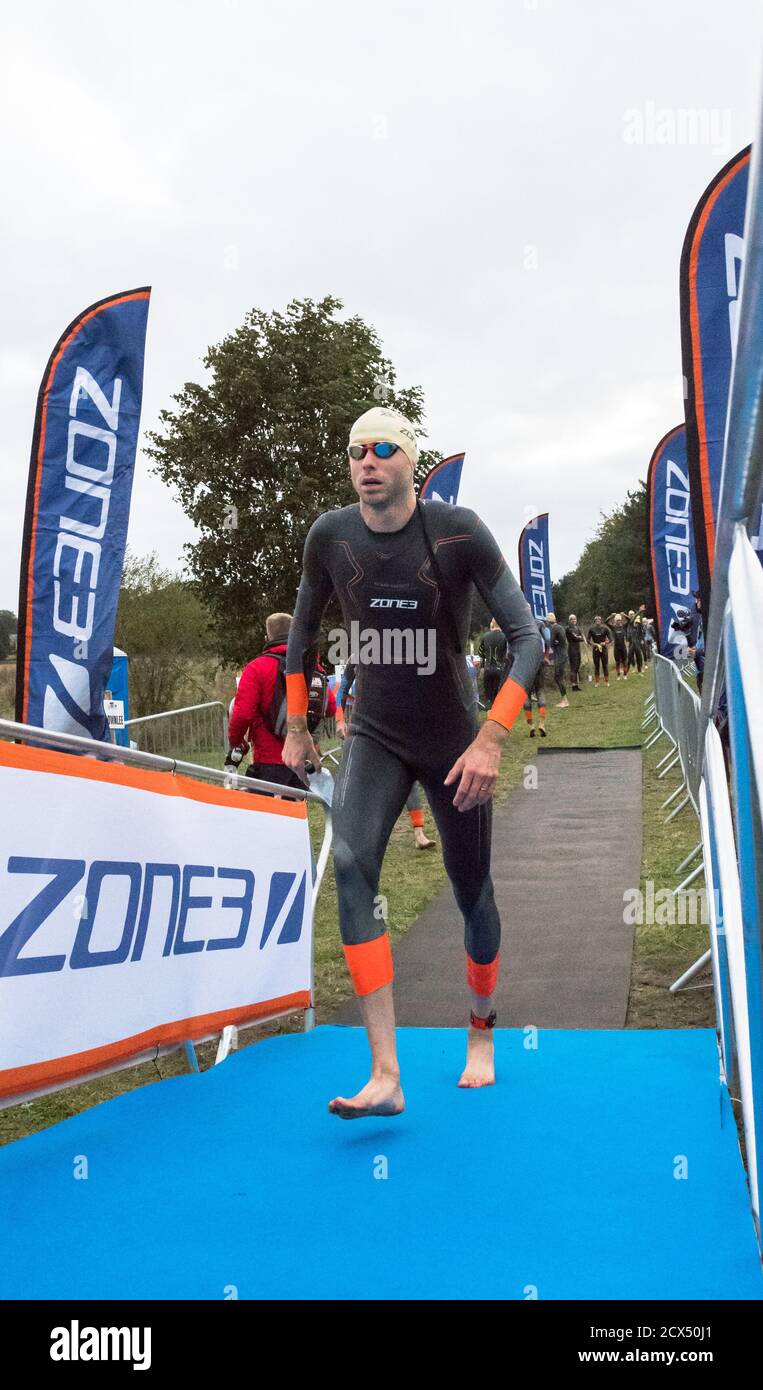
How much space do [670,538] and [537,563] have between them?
12.7 metres

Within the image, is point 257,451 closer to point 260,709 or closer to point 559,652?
point 559,652

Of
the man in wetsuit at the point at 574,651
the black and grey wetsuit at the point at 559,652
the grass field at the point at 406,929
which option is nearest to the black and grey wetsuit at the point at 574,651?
the man in wetsuit at the point at 574,651

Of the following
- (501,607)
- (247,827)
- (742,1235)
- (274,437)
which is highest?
(274,437)

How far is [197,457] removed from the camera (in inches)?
1451

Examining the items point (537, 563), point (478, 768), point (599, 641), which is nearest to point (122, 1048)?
point (478, 768)

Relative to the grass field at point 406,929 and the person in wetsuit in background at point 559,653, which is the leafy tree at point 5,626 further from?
the grass field at point 406,929

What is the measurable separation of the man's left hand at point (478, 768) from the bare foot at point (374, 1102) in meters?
0.79

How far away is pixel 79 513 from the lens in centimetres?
631

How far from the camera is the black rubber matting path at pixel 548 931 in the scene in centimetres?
558

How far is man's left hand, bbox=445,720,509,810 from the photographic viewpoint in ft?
10.9

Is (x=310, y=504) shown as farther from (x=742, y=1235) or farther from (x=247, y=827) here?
(x=742, y=1235)

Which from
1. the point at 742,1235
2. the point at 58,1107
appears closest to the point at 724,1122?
the point at 742,1235
